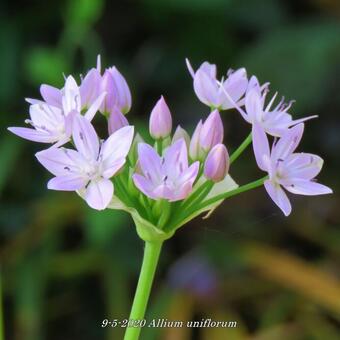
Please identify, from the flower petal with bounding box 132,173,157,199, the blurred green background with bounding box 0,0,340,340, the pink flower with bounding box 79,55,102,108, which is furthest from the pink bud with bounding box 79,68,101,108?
the blurred green background with bounding box 0,0,340,340

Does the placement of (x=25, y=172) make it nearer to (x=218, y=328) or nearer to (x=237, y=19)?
(x=218, y=328)

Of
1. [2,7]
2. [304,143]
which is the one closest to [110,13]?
[2,7]

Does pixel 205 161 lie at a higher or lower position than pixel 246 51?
higher

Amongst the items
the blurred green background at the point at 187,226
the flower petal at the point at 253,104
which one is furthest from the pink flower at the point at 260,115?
the blurred green background at the point at 187,226

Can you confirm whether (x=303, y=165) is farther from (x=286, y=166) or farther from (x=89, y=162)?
(x=89, y=162)

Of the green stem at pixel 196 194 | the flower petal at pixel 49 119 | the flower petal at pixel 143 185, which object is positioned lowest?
the green stem at pixel 196 194

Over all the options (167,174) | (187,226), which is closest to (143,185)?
(167,174)

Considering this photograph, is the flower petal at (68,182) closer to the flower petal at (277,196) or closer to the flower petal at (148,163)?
the flower petal at (148,163)
